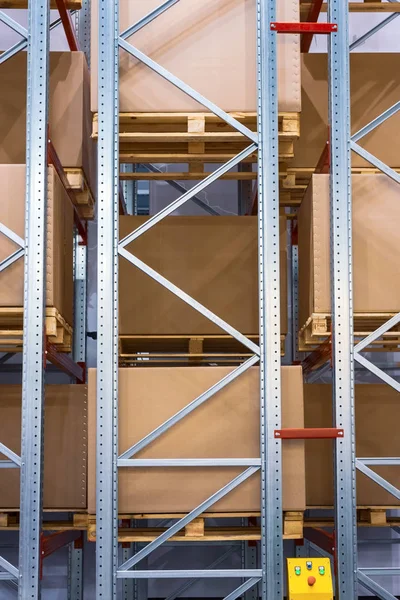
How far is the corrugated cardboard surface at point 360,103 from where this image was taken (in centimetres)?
720

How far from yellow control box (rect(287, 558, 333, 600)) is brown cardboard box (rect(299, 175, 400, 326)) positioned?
82.6 inches

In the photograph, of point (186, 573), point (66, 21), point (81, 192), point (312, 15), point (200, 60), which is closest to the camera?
point (186, 573)

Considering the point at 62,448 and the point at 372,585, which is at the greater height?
the point at 62,448

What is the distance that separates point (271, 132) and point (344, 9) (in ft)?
4.58

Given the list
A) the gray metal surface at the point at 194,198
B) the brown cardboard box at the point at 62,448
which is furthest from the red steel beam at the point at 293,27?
the brown cardboard box at the point at 62,448

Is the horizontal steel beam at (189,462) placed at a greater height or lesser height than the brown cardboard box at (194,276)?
lesser

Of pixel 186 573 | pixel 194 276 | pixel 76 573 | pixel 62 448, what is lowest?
pixel 76 573

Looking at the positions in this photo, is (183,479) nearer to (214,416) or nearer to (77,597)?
(214,416)

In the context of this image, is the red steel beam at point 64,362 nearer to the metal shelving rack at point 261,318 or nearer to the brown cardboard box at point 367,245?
the metal shelving rack at point 261,318

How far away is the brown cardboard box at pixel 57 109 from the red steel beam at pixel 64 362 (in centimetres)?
180

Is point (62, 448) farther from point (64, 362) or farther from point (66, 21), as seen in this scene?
point (66, 21)

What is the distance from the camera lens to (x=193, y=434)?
5.97m

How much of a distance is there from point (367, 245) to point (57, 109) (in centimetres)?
318

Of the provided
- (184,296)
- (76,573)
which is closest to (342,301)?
(184,296)
